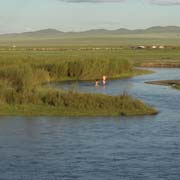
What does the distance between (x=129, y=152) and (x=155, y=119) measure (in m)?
7.75

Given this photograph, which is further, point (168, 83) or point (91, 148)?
point (168, 83)

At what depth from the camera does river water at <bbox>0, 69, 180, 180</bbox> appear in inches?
830

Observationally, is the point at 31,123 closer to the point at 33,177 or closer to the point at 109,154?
the point at 109,154

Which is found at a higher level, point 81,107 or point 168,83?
point 81,107

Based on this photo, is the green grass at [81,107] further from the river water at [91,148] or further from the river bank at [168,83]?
the river bank at [168,83]

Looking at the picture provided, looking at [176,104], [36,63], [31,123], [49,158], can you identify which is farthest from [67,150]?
[36,63]

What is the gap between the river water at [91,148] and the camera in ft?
69.2

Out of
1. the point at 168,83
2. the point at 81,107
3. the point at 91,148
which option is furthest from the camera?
the point at 168,83

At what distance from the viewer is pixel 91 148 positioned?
2447cm

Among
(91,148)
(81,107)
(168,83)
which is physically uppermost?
(81,107)

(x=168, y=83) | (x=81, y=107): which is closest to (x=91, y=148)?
(x=81, y=107)

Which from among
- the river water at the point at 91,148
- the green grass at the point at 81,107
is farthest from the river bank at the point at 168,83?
the green grass at the point at 81,107

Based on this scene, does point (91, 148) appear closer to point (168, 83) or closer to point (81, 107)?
point (81, 107)

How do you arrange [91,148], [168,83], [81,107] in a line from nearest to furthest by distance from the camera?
[91,148]
[81,107]
[168,83]
